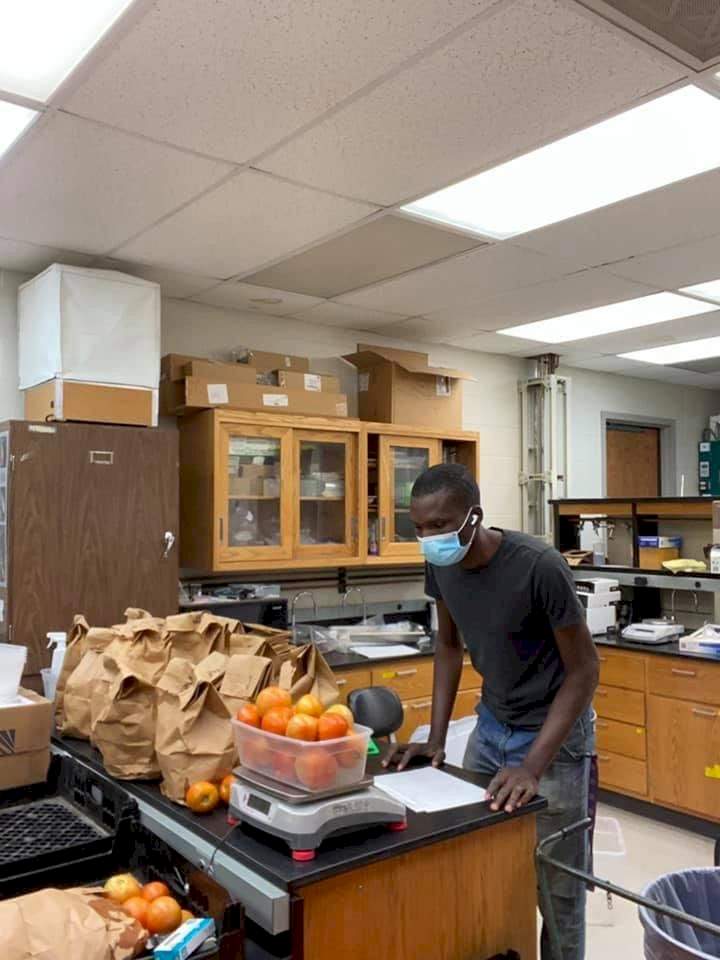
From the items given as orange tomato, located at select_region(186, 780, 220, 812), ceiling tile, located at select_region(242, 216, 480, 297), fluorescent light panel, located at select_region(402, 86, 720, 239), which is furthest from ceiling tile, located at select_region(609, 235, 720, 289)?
orange tomato, located at select_region(186, 780, 220, 812)

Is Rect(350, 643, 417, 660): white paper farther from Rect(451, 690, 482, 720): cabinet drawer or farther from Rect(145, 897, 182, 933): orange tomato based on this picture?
Rect(145, 897, 182, 933): orange tomato

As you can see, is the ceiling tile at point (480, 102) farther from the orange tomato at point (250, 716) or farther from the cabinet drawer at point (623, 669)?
the cabinet drawer at point (623, 669)

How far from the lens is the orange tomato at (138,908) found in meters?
1.35

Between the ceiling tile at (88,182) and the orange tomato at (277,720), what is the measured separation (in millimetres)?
1720

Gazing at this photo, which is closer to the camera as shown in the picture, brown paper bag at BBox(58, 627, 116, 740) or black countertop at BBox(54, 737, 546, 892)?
black countertop at BBox(54, 737, 546, 892)

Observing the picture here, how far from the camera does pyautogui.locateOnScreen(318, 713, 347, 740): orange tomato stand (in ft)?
4.91

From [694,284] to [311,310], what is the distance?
192 centimetres

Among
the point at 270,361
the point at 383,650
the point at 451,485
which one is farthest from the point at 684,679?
the point at 270,361

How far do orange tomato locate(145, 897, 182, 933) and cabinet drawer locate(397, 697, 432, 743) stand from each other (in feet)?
9.14

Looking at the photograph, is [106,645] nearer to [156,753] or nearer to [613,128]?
[156,753]

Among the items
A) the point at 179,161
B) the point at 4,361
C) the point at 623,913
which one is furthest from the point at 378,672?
the point at 179,161

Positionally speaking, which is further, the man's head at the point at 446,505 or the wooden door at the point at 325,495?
the wooden door at the point at 325,495

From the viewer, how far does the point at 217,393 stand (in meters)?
3.88

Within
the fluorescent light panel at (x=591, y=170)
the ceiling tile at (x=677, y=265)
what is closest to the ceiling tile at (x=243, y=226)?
the fluorescent light panel at (x=591, y=170)
